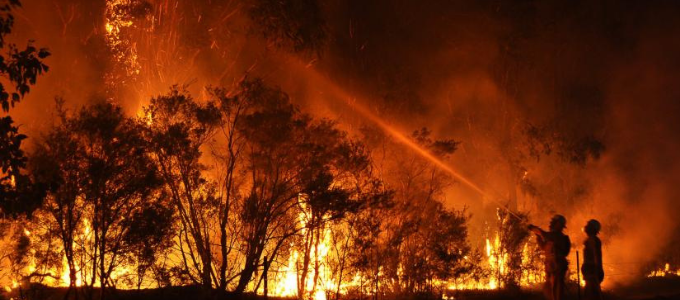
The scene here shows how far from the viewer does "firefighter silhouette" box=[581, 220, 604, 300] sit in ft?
35.2

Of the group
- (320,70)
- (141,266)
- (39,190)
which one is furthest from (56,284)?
(320,70)

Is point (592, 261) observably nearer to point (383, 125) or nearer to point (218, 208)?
point (218, 208)

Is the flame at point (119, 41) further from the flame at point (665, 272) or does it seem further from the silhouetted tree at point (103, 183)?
the flame at point (665, 272)

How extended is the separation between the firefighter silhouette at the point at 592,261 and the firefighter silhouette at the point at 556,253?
55 cm

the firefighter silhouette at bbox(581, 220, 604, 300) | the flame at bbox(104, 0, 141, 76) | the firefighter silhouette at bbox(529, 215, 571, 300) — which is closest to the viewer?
the firefighter silhouette at bbox(581, 220, 604, 300)

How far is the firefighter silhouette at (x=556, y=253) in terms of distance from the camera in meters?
11.5

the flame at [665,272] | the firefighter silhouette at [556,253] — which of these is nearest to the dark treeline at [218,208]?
the firefighter silhouette at [556,253]

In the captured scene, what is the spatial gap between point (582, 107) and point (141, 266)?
2433 cm

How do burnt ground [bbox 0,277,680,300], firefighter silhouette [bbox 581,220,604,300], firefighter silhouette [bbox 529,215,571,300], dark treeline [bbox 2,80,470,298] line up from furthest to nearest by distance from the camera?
burnt ground [bbox 0,277,680,300], dark treeline [bbox 2,80,470,298], firefighter silhouette [bbox 529,215,571,300], firefighter silhouette [bbox 581,220,604,300]

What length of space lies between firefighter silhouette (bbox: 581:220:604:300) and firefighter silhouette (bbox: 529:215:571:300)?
545 mm

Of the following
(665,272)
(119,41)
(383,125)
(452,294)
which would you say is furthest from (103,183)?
(665,272)

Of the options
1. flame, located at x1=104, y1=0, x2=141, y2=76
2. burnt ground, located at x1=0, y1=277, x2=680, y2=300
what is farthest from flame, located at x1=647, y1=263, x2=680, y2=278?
flame, located at x1=104, y1=0, x2=141, y2=76

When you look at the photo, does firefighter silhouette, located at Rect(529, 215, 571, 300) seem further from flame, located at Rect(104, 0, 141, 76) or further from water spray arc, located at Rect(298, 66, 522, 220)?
flame, located at Rect(104, 0, 141, 76)

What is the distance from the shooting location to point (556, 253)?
1147cm
